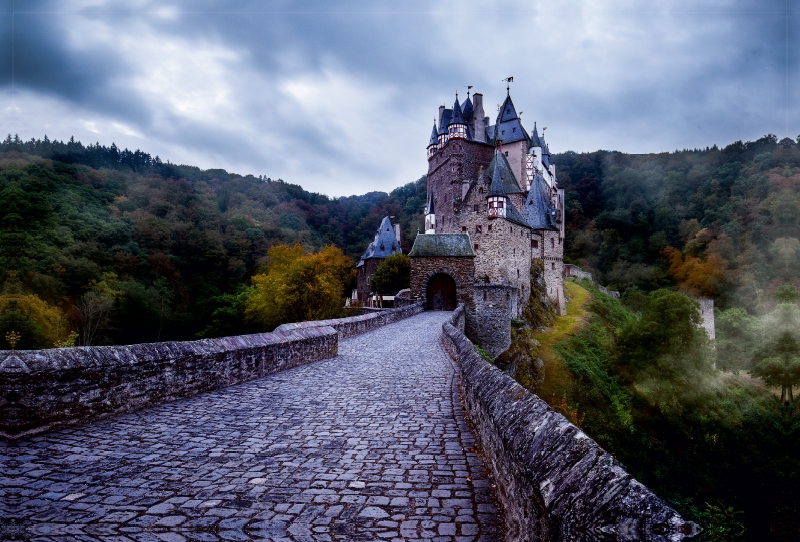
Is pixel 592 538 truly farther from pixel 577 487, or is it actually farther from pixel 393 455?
pixel 393 455

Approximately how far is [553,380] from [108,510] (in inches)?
1012

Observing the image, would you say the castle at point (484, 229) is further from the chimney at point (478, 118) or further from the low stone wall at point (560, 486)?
the low stone wall at point (560, 486)

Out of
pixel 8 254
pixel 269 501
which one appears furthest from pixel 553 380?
pixel 8 254

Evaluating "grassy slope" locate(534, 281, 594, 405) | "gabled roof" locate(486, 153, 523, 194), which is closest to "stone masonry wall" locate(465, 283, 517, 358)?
"grassy slope" locate(534, 281, 594, 405)

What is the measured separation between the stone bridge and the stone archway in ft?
87.7

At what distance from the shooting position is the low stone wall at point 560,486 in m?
1.76

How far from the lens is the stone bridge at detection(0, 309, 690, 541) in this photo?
2289 millimetres

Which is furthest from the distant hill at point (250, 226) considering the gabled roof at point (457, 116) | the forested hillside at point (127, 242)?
the gabled roof at point (457, 116)

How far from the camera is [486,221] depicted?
32.8 metres

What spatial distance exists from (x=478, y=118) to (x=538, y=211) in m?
15.5

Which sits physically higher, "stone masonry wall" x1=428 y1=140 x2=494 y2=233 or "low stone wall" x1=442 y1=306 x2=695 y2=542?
"stone masonry wall" x1=428 y1=140 x2=494 y2=233

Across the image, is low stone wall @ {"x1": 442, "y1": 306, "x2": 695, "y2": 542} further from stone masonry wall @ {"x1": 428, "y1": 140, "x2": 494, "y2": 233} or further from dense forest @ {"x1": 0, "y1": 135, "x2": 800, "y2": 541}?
stone masonry wall @ {"x1": 428, "y1": 140, "x2": 494, "y2": 233}

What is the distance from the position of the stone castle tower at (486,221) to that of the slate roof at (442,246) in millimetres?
68

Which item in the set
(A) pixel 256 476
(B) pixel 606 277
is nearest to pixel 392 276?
(A) pixel 256 476
